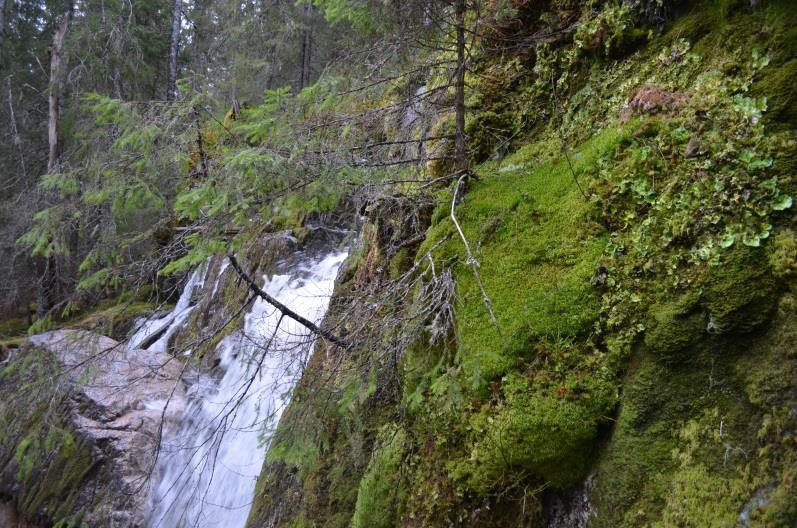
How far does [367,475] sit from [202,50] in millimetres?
20666

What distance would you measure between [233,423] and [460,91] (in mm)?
5379

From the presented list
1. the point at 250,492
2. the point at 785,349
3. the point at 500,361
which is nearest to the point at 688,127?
the point at 785,349

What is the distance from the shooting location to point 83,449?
7691mm

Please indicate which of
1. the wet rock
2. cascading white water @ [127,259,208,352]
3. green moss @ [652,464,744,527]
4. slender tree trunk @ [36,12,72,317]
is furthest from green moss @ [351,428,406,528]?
slender tree trunk @ [36,12,72,317]

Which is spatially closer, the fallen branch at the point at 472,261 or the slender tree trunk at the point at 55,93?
the fallen branch at the point at 472,261

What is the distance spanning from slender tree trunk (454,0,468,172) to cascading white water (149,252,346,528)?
5.88 feet

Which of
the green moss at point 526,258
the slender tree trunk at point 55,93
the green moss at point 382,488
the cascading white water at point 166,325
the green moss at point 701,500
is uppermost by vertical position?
the slender tree trunk at point 55,93

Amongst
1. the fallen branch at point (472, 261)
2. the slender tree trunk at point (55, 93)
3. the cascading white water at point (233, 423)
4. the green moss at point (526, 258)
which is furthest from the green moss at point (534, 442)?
the slender tree trunk at point (55, 93)

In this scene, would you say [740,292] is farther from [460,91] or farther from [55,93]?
[55,93]

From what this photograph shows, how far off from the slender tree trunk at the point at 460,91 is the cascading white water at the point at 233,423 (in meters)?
1.79

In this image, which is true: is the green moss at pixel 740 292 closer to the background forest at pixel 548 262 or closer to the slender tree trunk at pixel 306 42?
the background forest at pixel 548 262

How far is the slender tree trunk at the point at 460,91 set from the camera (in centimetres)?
385

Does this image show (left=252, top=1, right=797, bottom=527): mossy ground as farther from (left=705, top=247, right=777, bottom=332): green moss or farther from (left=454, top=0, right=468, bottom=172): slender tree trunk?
(left=454, top=0, right=468, bottom=172): slender tree trunk

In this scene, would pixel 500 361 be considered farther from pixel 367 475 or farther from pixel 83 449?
pixel 83 449
